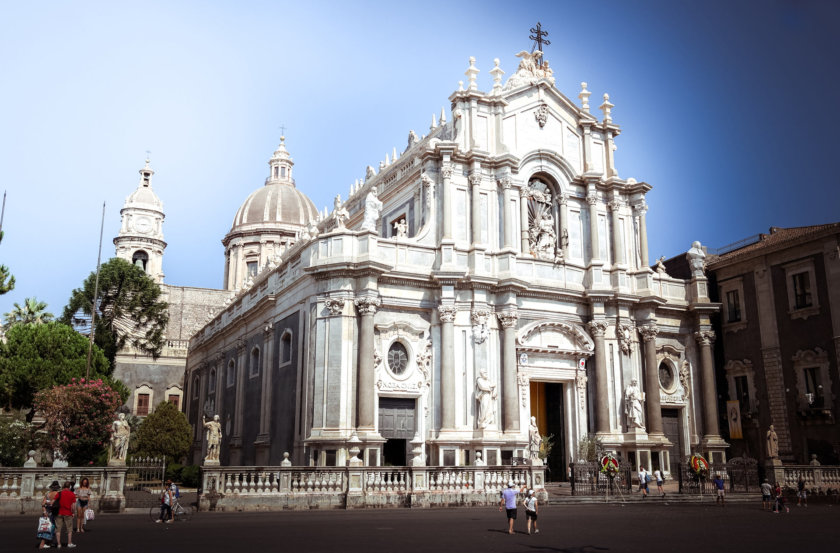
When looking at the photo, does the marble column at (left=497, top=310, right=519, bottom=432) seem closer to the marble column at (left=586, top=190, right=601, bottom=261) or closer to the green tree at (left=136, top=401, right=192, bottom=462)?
the marble column at (left=586, top=190, right=601, bottom=261)

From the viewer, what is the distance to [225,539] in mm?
14914

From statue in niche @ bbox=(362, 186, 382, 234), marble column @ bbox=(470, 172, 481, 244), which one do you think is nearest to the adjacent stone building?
marble column @ bbox=(470, 172, 481, 244)

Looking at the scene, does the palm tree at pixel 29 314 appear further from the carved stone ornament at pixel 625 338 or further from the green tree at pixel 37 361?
the carved stone ornament at pixel 625 338

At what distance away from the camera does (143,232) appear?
229 ft

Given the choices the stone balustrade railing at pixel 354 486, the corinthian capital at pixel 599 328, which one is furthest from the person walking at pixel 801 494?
the corinthian capital at pixel 599 328

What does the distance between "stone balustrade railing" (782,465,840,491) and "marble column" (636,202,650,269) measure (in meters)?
11.4

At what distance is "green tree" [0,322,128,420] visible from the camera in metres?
40.4

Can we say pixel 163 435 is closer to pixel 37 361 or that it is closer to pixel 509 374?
pixel 37 361

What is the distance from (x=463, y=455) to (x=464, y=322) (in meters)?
5.42

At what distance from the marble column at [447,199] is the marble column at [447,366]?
328cm

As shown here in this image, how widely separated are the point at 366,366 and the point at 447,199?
812 centimetres

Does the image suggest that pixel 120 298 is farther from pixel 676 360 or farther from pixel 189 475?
pixel 676 360

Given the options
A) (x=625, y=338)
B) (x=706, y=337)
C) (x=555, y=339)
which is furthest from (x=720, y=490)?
(x=706, y=337)

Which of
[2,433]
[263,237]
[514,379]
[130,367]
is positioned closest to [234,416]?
[2,433]
